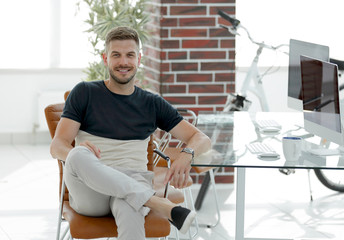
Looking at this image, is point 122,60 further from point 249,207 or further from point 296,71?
point 249,207

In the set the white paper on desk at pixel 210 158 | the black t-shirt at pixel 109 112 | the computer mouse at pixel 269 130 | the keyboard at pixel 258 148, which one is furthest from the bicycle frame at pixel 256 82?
the white paper on desk at pixel 210 158

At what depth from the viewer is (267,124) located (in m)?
3.52

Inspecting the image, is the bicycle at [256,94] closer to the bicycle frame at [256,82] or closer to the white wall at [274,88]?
the bicycle frame at [256,82]

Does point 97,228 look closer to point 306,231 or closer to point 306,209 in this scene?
point 306,231

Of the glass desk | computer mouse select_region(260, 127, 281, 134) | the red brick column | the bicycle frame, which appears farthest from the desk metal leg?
the red brick column

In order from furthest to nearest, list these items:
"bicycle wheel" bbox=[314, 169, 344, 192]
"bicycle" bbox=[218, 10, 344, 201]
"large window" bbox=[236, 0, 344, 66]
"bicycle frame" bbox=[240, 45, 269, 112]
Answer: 1. "large window" bbox=[236, 0, 344, 66]
2. "bicycle wheel" bbox=[314, 169, 344, 192]
3. "bicycle frame" bbox=[240, 45, 269, 112]
4. "bicycle" bbox=[218, 10, 344, 201]

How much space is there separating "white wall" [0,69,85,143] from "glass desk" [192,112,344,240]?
3145 millimetres

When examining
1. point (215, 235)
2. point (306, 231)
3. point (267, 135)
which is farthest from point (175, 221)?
point (306, 231)

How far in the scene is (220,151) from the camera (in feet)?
9.19

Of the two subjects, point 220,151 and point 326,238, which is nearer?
point 220,151

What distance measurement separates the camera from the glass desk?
258cm

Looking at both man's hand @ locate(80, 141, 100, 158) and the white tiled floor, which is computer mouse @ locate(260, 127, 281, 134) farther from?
man's hand @ locate(80, 141, 100, 158)

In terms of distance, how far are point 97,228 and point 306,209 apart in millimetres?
2181

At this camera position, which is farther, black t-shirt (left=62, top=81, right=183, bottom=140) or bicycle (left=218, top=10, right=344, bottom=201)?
bicycle (left=218, top=10, right=344, bottom=201)
